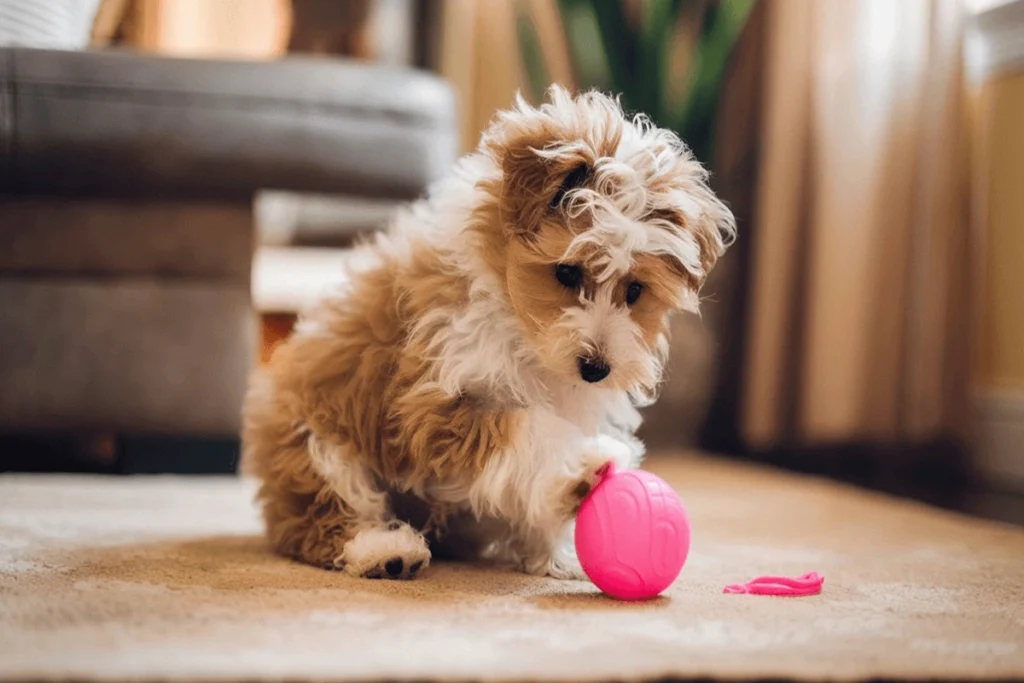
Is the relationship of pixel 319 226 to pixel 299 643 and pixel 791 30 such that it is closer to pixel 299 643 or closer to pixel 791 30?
pixel 791 30

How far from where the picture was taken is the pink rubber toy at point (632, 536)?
51.1 inches

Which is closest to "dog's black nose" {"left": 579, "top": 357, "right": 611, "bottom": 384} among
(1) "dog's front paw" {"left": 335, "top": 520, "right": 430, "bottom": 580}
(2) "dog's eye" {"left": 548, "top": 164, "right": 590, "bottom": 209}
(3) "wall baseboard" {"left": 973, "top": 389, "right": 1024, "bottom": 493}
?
(2) "dog's eye" {"left": 548, "top": 164, "right": 590, "bottom": 209}

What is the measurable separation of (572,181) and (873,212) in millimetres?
2048

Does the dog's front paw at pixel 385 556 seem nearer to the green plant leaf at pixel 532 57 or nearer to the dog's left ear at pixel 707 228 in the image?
the dog's left ear at pixel 707 228

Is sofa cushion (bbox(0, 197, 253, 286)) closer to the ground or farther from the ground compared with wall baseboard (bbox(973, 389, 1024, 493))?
farther from the ground

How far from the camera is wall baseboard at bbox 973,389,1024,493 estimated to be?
288 centimetres

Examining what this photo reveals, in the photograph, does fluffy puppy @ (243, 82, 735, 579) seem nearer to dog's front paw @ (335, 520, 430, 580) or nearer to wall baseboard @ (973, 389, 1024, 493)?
dog's front paw @ (335, 520, 430, 580)

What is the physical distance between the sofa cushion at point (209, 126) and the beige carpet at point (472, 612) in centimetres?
74

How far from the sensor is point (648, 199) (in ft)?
4.57

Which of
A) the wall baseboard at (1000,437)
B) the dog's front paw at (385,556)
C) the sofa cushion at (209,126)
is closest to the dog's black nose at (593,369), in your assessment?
the dog's front paw at (385,556)

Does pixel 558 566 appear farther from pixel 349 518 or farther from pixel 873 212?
pixel 873 212

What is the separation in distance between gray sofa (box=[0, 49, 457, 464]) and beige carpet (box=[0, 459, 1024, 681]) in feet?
1.28

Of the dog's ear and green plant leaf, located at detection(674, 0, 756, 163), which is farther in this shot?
green plant leaf, located at detection(674, 0, 756, 163)

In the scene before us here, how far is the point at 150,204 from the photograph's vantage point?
2348 mm
